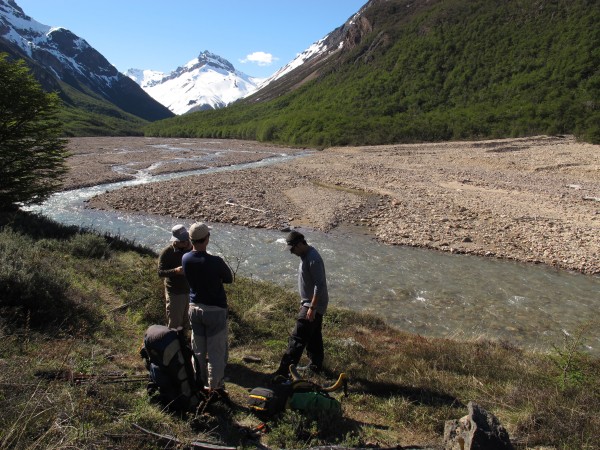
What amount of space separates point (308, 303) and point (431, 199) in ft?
62.1

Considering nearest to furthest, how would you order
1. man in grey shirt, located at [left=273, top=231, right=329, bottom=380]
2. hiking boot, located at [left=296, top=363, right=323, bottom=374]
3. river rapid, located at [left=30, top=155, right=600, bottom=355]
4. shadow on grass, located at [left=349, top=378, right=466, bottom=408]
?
shadow on grass, located at [left=349, top=378, right=466, bottom=408], man in grey shirt, located at [left=273, top=231, right=329, bottom=380], hiking boot, located at [left=296, top=363, right=323, bottom=374], river rapid, located at [left=30, top=155, right=600, bottom=355]

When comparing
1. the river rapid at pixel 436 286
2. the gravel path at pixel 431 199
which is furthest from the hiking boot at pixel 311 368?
the gravel path at pixel 431 199


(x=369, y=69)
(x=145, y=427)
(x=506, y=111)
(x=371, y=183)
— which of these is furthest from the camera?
(x=369, y=69)

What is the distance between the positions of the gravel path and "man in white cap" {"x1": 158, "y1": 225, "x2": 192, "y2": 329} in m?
11.9

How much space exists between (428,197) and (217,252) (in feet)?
44.3

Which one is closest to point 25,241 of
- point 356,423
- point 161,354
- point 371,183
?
point 161,354

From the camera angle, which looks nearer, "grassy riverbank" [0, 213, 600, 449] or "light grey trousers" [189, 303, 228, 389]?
"grassy riverbank" [0, 213, 600, 449]

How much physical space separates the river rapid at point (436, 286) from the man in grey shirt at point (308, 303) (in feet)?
13.6

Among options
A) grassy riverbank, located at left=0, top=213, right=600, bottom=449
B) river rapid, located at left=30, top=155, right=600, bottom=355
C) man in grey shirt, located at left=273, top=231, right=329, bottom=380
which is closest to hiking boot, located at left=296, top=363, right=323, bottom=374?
man in grey shirt, located at left=273, top=231, right=329, bottom=380

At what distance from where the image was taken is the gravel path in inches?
657

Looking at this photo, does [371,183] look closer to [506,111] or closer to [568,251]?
[568,251]

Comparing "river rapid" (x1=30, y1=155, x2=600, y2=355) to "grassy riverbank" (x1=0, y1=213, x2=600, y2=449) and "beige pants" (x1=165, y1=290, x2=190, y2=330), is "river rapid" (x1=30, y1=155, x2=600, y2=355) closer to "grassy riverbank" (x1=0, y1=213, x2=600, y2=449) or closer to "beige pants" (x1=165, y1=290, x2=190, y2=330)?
"grassy riverbank" (x1=0, y1=213, x2=600, y2=449)

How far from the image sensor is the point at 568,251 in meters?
15.1

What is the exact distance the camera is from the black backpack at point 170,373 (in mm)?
4656
